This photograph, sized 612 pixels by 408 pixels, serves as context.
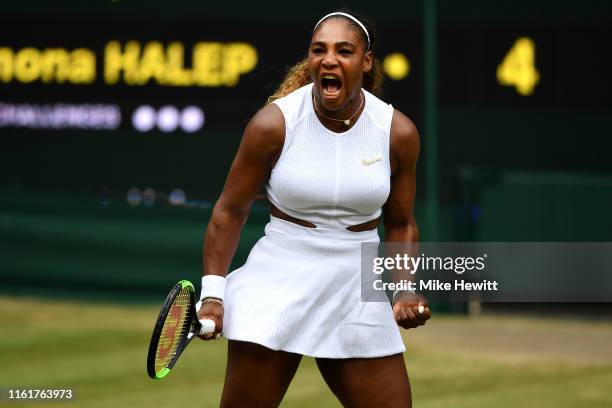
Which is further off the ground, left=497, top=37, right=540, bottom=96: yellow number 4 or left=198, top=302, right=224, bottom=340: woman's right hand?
left=497, top=37, right=540, bottom=96: yellow number 4

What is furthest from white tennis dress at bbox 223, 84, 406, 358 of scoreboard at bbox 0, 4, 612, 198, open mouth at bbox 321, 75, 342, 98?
scoreboard at bbox 0, 4, 612, 198

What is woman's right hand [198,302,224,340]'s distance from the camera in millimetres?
4461

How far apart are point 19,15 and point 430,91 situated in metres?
3.53

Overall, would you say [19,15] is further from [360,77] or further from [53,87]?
[360,77]

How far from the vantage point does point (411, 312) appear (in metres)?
4.48

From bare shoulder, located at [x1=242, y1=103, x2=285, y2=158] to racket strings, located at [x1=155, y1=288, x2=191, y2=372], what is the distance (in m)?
0.50

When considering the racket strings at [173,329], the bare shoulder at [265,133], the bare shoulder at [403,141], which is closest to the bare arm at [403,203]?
the bare shoulder at [403,141]

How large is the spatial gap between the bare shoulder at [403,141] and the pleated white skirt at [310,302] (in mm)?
272

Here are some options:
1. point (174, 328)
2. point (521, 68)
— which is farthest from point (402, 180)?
point (521, 68)

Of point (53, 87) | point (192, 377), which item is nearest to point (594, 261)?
point (192, 377)

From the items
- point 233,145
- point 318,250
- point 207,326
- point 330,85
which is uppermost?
point 330,85

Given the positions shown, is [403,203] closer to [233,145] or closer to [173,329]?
[173,329]

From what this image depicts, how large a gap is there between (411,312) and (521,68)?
723 centimetres

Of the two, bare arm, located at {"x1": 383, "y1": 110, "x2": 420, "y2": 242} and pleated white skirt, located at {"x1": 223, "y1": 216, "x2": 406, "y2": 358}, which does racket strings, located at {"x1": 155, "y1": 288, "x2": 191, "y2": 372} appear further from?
bare arm, located at {"x1": 383, "y1": 110, "x2": 420, "y2": 242}
